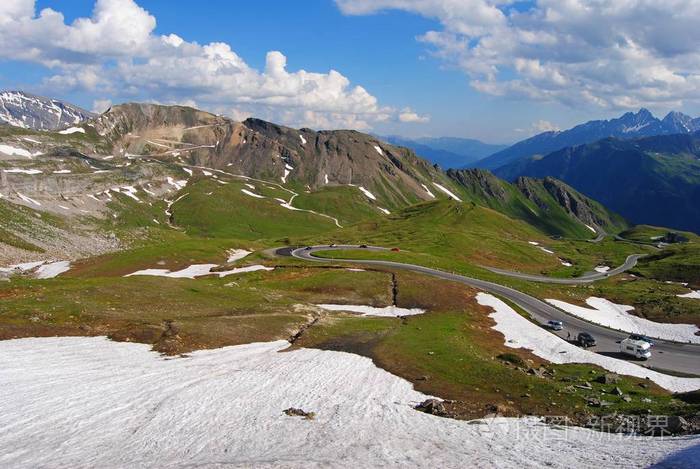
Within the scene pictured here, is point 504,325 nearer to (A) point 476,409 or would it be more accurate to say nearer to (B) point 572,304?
(B) point 572,304

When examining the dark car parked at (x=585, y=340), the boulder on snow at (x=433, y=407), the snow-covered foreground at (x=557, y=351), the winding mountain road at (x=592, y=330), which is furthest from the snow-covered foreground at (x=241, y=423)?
the winding mountain road at (x=592, y=330)

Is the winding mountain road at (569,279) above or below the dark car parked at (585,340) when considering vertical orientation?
below

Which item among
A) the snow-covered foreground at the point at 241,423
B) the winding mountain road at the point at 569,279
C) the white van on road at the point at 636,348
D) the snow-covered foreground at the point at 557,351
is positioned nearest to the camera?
the snow-covered foreground at the point at 241,423

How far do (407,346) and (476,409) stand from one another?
56.0ft

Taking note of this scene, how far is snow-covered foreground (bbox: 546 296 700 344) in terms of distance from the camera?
244 ft

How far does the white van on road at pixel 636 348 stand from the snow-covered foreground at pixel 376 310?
88.6ft

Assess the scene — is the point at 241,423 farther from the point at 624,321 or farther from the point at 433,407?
the point at 624,321

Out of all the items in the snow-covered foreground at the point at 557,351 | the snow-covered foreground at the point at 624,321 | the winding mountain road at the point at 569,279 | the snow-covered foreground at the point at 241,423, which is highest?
the snow-covered foreground at the point at 241,423

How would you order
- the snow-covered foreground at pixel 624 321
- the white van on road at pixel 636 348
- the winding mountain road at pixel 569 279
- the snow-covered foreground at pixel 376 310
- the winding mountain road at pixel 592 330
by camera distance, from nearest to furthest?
1. the winding mountain road at pixel 592 330
2. the white van on road at pixel 636 348
3. the snow-covered foreground at pixel 376 310
4. the snow-covered foreground at pixel 624 321
5. the winding mountain road at pixel 569 279

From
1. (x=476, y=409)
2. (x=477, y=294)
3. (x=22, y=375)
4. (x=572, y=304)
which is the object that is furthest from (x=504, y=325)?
(x=22, y=375)

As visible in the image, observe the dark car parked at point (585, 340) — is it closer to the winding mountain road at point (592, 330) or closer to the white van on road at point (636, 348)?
the winding mountain road at point (592, 330)

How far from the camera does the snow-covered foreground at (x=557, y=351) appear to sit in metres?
47.5

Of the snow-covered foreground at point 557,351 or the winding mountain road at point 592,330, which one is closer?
the snow-covered foreground at point 557,351

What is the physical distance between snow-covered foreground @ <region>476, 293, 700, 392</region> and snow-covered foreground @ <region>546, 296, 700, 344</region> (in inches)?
713
